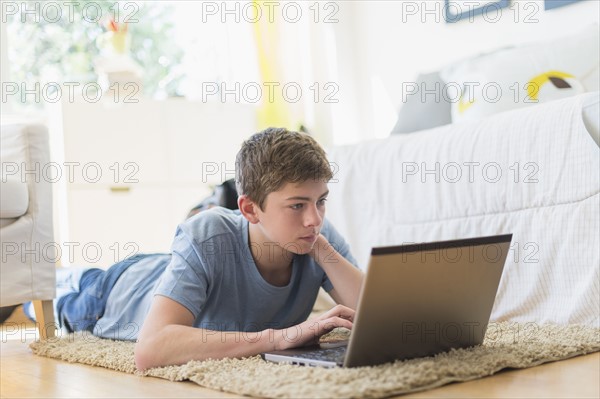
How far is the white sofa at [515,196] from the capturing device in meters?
1.96

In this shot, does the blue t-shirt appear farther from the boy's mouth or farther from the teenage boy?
the boy's mouth

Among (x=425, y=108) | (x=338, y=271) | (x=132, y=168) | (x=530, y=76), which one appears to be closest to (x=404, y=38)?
(x=425, y=108)

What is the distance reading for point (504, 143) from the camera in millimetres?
2199

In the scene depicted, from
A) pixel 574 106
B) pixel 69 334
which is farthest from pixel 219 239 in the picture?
pixel 574 106

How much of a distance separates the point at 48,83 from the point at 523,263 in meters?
2.99

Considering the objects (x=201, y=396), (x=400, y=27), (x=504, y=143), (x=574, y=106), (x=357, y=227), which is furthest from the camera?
(x=400, y=27)

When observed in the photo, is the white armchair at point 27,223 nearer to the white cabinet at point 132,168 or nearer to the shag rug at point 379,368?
the shag rug at point 379,368

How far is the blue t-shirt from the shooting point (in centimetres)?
163

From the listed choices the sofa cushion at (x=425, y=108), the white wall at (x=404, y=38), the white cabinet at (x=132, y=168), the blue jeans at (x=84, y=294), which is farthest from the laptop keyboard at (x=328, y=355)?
the white cabinet at (x=132, y=168)

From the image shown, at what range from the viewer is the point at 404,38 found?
4.02m

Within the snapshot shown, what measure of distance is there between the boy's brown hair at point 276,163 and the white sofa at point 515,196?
0.72m

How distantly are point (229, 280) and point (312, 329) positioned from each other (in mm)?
308

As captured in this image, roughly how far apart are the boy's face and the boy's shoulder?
0.51ft

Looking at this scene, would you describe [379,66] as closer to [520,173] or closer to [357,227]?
[357,227]
